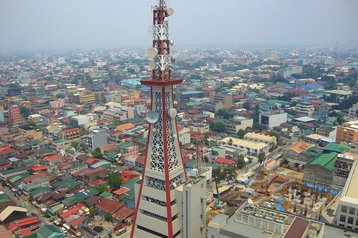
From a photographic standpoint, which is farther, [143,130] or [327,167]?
[143,130]

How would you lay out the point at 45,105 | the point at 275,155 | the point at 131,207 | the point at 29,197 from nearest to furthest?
1. the point at 131,207
2. the point at 29,197
3. the point at 275,155
4. the point at 45,105

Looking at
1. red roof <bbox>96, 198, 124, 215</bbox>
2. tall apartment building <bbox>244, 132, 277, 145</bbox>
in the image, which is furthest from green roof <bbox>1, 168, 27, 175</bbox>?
tall apartment building <bbox>244, 132, 277, 145</bbox>

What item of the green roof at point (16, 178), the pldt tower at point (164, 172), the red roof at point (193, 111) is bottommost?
the green roof at point (16, 178)

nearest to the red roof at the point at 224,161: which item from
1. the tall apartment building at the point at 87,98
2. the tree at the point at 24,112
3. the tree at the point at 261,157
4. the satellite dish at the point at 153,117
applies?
the tree at the point at 261,157

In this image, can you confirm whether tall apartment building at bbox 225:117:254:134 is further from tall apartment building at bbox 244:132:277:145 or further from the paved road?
the paved road

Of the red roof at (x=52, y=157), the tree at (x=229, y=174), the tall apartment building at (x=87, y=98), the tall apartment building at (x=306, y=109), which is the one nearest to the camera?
the tree at (x=229, y=174)

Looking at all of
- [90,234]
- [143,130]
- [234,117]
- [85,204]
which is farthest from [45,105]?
[90,234]

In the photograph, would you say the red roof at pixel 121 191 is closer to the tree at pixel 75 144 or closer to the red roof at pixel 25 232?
the red roof at pixel 25 232

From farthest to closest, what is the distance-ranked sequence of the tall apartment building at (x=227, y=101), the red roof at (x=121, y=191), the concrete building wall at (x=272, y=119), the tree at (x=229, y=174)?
the tall apartment building at (x=227, y=101)
the concrete building wall at (x=272, y=119)
the tree at (x=229, y=174)
the red roof at (x=121, y=191)

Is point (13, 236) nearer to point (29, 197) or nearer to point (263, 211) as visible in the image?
point (29, 197)
